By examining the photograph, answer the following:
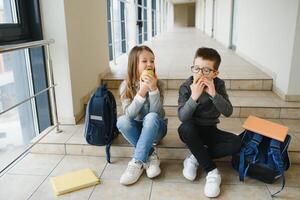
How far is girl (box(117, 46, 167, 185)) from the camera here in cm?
182

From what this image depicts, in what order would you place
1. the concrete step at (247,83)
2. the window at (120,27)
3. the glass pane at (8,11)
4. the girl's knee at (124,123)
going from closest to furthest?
the girl's knee at (124,123) < the glass pane at (8,11) < the concrete step at (247,83) < the window at (120,27)

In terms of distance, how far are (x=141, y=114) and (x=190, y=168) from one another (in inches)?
19.6

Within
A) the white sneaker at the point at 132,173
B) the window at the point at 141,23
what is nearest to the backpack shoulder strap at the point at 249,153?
the white sneaker at the point at 132,173

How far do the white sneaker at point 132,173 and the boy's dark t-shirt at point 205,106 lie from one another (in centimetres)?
43

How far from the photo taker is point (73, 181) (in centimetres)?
185

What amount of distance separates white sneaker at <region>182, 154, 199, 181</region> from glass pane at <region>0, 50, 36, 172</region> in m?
1.48

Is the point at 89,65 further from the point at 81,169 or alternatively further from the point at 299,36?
the point at 299,36

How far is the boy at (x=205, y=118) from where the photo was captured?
1.73 metres

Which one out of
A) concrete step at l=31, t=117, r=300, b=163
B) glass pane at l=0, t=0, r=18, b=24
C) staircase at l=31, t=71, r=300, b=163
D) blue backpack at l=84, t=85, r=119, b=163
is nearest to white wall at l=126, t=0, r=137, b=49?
staircase at l=31, t=71, r=300, b=163

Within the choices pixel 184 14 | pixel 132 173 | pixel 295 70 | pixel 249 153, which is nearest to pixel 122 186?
pixel 132 173

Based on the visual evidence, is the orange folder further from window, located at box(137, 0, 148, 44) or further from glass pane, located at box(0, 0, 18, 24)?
window, located at box(137, 0, 148, 44)

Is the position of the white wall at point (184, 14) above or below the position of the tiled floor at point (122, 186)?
above

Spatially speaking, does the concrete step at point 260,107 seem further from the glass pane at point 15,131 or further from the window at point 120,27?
the window at point 120,27

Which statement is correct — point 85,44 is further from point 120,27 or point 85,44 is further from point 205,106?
point 120,27
